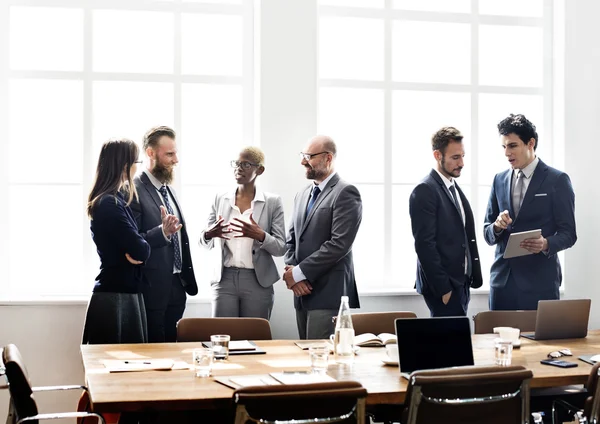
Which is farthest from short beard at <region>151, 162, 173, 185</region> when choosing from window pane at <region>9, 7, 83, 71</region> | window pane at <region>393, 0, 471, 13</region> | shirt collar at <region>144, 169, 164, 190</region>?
window pane at <region>393, 0, 471, 13</region>

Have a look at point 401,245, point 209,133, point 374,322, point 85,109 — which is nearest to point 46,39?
point 85,109

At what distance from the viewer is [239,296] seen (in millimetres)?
5141

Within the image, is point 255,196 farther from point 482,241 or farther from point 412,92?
point 482,241

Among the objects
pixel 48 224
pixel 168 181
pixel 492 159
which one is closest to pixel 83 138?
pixel 48 224

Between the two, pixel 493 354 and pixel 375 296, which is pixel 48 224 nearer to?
pixel 375 296

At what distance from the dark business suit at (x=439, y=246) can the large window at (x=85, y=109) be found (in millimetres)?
1670

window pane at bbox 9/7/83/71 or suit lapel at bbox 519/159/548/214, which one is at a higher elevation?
window pane at bbox 9/7/83/71

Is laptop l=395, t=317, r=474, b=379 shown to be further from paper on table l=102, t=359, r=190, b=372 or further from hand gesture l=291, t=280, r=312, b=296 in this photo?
hand gesture l=291, t=280, r=312, b=296

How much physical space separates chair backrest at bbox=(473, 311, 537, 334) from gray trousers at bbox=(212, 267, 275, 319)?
4.91 feet

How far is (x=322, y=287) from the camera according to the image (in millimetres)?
4844

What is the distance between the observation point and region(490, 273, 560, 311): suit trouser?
A: 203 inches

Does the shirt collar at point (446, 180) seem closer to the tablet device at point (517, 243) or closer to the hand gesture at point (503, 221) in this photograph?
the hand gesture at point (503, 221)

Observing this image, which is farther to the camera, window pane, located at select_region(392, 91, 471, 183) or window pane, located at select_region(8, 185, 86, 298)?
window pane, located at select_region(392, 91, 471, 183)

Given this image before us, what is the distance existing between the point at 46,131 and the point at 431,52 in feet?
10.4
